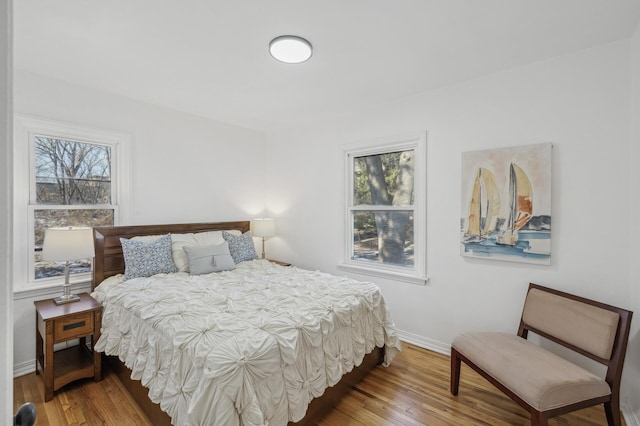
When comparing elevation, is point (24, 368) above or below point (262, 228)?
below

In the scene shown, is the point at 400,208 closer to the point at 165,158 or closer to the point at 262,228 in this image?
the point at 262,228

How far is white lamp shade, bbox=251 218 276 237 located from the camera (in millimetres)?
3943

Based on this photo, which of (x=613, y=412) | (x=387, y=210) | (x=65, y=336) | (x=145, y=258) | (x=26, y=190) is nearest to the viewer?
(x=613, y=412)

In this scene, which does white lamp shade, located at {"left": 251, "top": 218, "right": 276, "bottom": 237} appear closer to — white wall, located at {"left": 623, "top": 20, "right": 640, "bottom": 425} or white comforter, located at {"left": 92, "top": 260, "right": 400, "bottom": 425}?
white comforter, located at {"left": 92, "top": 260, "right": 400, "bottom": 425}

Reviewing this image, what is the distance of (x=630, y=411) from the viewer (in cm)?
190

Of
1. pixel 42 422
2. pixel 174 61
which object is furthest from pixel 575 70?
pixel 42 422

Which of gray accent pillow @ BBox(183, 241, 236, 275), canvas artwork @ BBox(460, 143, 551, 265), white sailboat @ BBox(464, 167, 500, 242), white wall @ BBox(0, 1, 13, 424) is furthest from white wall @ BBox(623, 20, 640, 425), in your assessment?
gray accent pillow @ BBox(183, 241, 236, 275)

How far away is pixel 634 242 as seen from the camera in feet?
6.43

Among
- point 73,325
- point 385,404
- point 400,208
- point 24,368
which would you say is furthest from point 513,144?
point 24,368

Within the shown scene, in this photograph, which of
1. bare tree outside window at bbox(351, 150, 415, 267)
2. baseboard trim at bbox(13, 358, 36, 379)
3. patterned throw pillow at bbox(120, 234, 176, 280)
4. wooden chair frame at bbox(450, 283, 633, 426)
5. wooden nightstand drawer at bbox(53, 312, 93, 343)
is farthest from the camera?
bare tree outside window at bbox(351, 150, 415, 267)

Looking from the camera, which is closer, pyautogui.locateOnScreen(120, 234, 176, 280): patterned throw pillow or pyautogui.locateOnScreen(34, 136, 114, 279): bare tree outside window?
pyautogui.locateOnScreen(34, 136, 114, 279): bare tree outside window

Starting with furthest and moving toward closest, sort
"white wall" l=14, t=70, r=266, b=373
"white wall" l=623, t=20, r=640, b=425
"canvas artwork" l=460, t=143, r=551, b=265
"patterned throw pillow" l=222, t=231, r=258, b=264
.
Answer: "patterned throw pillow" l=222, t=231, r=258, b=264, "white wall" l=14, t=70, r=266, b=373, "canvas artwork" l=460, t=143, r=551, b=265, "white wall" l=623, t=20, r=640, b=425

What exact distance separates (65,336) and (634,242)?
4.08m

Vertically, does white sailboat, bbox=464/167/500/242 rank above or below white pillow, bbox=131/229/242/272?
above
